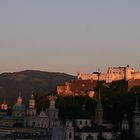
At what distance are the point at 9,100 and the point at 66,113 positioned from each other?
74932 mm

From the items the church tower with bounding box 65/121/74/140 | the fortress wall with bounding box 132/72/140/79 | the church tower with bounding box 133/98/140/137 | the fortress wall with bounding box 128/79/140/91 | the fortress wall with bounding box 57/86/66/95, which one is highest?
the fortress wall with bounding box 132/72/140/79

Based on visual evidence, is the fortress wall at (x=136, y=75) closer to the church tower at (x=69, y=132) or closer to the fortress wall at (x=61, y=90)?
the fortress wall at (x=61, y=90)

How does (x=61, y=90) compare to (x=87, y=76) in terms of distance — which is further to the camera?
(x=87, y=76)

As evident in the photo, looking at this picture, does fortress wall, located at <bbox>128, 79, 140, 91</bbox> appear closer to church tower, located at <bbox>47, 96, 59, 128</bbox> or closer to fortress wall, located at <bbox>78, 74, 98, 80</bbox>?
fortress wall, located at <bbox>78, 74, 98, 80</bbox>

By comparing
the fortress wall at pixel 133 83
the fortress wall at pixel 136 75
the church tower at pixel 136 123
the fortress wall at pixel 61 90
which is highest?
the fortress wall at pixel 136 75

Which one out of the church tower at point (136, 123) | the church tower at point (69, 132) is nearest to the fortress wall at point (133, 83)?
the church tower at point (136, 123)

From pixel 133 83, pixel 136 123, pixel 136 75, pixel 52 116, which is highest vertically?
pixel 136 75

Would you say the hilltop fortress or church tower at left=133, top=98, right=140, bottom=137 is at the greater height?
the hilltop fortress

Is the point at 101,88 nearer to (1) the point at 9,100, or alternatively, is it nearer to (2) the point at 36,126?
(2) the point at 36,126

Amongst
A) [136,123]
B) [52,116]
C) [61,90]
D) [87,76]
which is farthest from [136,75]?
[136,123]

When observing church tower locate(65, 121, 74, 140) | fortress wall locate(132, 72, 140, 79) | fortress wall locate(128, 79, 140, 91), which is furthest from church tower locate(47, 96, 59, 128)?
fortress wall locate(132, 72, 140, 79)

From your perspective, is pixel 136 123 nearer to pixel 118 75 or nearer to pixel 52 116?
pixel 52 116

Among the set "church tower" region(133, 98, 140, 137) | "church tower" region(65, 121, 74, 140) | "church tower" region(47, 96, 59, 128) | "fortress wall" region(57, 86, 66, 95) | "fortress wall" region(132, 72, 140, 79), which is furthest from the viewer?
"fortress wall" region(57, 86, 66, 95)

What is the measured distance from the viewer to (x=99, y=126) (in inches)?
2859
